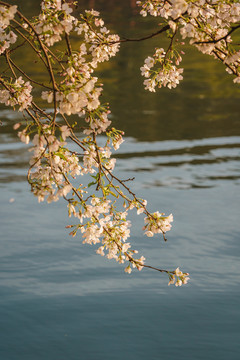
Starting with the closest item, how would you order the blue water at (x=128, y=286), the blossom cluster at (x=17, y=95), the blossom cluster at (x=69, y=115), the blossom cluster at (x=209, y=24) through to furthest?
1. the blossom cluster at (x=69, y=115)
2. the blossom cluster at (x=209, y=24)
3. the blossom cluster at (x=17, y=95)
4. the blue water at (x=128, y=286)

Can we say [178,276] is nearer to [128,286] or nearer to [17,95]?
[17,95]

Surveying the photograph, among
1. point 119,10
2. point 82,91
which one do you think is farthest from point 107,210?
point 119,10

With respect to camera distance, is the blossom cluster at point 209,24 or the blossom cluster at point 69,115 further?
the blossom cluster at point 209,24

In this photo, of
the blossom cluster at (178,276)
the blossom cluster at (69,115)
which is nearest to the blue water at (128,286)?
the blossom cluster at (178,276)

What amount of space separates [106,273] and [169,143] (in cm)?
591

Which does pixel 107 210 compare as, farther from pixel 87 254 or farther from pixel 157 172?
pixel 157 172

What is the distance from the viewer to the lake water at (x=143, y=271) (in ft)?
18.5

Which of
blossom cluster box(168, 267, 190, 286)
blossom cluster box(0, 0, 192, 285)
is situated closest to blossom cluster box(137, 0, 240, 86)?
blossom cluster box(0, 0, 192, 285)

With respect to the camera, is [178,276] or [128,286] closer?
[178,276]

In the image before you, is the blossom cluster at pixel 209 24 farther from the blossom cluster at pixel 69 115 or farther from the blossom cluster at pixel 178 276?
the blossom cluster at pixel 178 276

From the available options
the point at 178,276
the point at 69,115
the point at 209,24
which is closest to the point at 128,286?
the point at 178,276

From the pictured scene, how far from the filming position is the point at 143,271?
7.21 m

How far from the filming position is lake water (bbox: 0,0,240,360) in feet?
18.5

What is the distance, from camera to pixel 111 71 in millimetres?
21125
